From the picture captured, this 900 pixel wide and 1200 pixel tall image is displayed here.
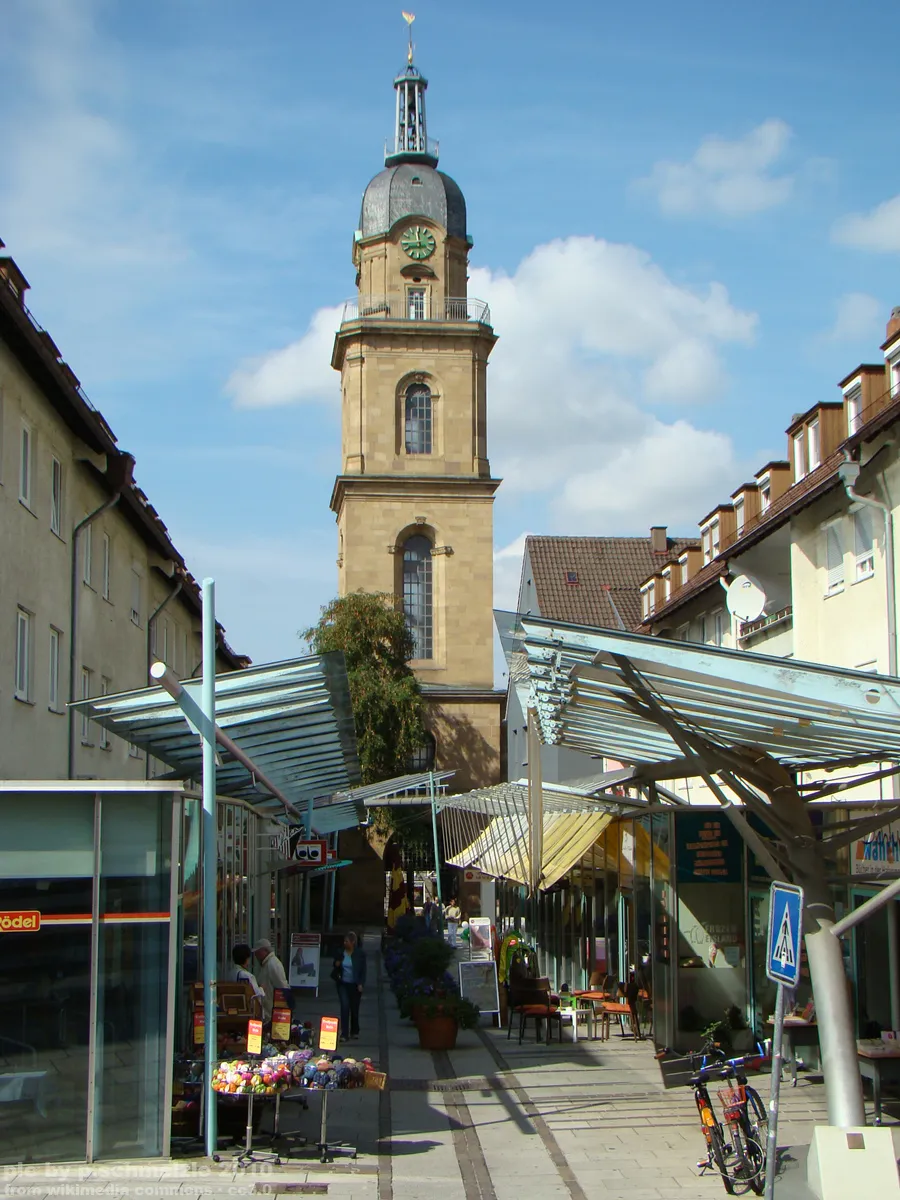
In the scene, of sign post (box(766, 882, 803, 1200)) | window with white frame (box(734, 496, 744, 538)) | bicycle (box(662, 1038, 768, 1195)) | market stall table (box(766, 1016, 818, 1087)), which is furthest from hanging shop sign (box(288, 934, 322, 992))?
sign post (box(766, 882, 803, 1200))

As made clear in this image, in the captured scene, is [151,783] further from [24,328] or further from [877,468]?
[877,468]

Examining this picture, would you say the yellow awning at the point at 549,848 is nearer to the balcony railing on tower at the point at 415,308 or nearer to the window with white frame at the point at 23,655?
the window with white frame at the point at 23,655

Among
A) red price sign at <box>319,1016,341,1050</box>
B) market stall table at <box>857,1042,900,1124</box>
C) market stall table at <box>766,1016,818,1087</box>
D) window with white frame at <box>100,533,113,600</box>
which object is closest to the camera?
red price sign at <box>319,1016,341,1050</box>

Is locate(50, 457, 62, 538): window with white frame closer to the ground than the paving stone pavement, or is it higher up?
higher up

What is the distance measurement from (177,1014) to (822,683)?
726 centimetres

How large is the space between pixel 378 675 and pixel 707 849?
34535mm

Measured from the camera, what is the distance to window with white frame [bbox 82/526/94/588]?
25.7 metres

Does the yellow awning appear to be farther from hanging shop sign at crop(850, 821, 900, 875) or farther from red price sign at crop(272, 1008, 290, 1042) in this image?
red price sign at crop(272, 1008, 290, 1042)

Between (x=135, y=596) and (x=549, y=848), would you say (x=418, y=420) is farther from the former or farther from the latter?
(x=549, y=848)

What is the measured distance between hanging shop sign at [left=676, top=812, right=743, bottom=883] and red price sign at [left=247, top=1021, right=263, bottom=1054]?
8489mm

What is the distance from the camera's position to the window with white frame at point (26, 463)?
21250 millimetres

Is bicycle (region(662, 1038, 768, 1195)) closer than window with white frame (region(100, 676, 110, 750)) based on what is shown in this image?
Yes

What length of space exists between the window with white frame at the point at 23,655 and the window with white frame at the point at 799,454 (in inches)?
A: 497

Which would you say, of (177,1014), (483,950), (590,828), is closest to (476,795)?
(483,950)
